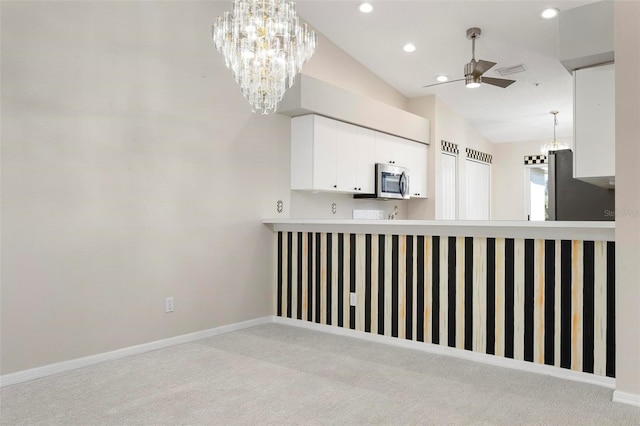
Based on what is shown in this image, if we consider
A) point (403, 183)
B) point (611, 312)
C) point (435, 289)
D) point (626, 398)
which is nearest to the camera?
point (626, 398)

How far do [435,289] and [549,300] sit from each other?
802 mm

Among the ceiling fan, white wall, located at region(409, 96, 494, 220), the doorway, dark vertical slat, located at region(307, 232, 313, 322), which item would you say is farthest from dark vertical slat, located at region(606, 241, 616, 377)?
the doorway

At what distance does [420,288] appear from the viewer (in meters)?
3.63

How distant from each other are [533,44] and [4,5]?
447 cm

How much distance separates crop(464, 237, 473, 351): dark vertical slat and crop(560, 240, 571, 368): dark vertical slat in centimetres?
59

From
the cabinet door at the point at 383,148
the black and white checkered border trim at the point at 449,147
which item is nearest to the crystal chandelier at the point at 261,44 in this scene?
the cabinet door at the point at 383,148

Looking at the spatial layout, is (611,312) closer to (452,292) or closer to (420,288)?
(452,292)

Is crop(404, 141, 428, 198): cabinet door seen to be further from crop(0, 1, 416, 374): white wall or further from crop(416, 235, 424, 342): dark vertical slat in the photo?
crop(416, 235, 424, 342): dark vertical slat

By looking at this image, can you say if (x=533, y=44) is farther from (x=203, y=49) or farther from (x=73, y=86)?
(x=73, y=86)

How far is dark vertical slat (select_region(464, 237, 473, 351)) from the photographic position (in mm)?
3373

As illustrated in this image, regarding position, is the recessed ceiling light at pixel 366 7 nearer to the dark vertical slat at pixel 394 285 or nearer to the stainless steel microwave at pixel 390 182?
the stainless steel microwave at pixel 390 182

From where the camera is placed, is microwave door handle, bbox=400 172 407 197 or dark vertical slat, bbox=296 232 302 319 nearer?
dark vertical slat, bbox=296 232 302 319

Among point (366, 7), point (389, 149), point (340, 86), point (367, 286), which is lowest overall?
point (367, 286)

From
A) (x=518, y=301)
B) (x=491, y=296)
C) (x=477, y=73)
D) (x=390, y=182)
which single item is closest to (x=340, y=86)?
(x=390, y=182)
